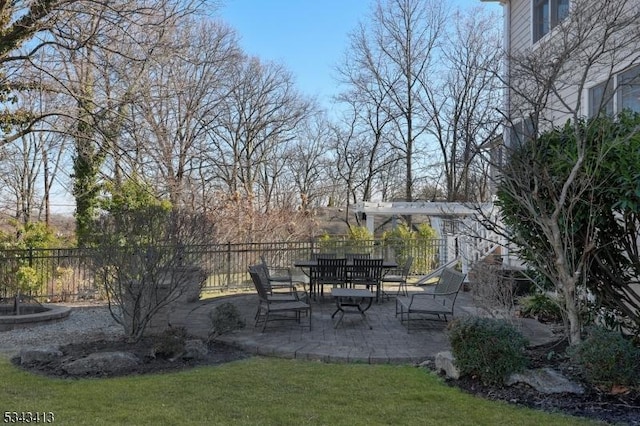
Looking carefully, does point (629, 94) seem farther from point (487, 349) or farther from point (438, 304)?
point (487, 349)

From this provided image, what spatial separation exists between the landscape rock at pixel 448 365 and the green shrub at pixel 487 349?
89mm

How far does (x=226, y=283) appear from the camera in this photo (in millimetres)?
12805

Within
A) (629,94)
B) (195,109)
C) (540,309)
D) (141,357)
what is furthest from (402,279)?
(195,109)

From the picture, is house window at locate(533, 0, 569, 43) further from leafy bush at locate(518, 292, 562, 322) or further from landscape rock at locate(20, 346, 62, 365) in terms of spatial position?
landscape rock at locate(20, 346, 62, 365)

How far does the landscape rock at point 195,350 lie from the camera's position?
5.61 meters

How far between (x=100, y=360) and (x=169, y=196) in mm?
17791

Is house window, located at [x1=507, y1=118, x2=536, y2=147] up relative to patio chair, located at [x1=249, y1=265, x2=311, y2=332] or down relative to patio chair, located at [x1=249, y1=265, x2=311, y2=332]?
up

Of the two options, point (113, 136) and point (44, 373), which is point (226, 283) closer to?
point (113, 136)

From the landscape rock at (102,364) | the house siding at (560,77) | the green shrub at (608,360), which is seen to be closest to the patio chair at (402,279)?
the house siding at (560,77)

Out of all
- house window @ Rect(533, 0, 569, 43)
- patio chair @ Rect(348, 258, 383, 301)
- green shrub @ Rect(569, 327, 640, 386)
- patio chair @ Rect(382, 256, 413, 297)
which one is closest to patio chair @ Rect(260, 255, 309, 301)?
patio chair @ Rect(348, 258, 383, 301)

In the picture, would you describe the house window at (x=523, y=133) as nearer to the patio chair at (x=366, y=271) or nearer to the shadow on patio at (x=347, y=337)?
the shadow on patio at (x=347, y=337)

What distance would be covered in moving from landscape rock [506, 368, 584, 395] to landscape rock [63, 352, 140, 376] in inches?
153

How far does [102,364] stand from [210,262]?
22.4 ft

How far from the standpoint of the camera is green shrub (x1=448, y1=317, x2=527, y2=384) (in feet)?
14.7
